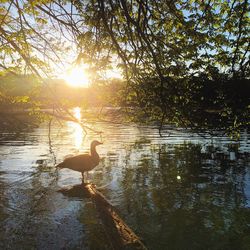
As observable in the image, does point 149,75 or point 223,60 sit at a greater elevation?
point 223,60

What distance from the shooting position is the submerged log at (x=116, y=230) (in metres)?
7.93

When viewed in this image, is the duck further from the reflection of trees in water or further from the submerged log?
the submerged log

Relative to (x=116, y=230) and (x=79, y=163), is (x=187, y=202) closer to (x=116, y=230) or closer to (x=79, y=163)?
(x=116, y=230)

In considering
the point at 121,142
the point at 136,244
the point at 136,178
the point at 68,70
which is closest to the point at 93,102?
→ the point at 68,70

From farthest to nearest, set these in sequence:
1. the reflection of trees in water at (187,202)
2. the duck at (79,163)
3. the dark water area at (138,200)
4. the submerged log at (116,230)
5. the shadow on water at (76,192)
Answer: the duck at (79,163), the shadow on water at (76,192), the reflection of trees in water at (187,202), the dark water area at (138,200), the submerged log at (116,230)

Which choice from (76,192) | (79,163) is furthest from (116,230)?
(79,163)

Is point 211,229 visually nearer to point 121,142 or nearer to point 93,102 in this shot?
point 93,102

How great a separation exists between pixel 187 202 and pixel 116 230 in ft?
17.8

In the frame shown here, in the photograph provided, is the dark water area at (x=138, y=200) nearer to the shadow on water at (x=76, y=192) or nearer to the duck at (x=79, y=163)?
the shadow on water at (x=76, y=192)

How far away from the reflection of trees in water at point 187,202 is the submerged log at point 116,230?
3.22 ft

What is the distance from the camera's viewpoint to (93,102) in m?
10.5

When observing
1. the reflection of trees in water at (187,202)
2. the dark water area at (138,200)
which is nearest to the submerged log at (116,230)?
the dark water area at (138,200)

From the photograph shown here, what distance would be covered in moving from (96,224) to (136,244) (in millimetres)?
3354

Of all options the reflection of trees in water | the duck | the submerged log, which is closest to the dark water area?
the reflection of trees in water
